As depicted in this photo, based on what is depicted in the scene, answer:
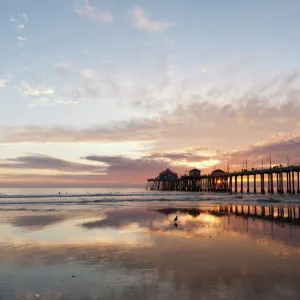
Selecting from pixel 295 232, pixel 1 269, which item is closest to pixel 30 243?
pixel 1 269

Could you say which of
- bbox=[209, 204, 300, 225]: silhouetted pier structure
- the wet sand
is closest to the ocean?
the wet sand

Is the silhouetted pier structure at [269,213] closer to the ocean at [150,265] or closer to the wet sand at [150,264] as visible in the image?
the ocean at [150,265]

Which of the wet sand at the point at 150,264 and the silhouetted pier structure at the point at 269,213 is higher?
the silhouetted pier structure at the point at 269,213

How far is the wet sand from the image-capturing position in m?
8.62

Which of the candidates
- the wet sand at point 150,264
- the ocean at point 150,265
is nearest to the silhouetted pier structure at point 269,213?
the ocean at point 150,265

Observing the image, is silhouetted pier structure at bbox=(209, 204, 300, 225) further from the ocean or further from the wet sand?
the wet sand

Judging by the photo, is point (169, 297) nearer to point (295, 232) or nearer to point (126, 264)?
point (126, 264)

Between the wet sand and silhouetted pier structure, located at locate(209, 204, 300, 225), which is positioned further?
silhouetted pier structure, located at locate(209, 204, 300, 225)

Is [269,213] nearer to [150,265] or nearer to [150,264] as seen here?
[150,264]

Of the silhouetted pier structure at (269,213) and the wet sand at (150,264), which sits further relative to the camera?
the silhouetted pier structure at (269,213)

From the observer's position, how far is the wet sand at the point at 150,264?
8625 millimetres

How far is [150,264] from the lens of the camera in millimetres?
11500

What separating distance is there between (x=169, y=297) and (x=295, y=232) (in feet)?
44.7

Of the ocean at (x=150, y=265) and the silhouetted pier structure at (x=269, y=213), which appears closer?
the ocean at (x=150, y=265)
